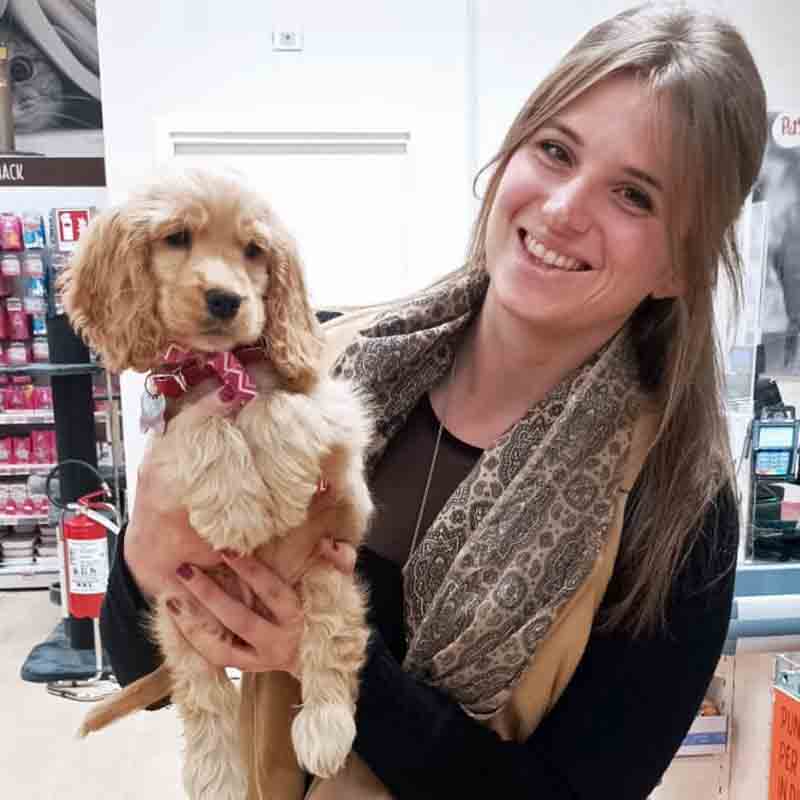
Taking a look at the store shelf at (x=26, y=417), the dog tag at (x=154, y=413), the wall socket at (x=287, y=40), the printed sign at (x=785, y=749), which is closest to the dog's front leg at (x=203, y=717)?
the dog tag at (x=154, y=413)

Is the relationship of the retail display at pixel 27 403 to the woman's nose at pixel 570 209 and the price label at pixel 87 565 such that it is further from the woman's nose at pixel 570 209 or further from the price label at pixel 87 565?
the woman's nose at pixel 570 209

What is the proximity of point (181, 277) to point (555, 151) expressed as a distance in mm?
532

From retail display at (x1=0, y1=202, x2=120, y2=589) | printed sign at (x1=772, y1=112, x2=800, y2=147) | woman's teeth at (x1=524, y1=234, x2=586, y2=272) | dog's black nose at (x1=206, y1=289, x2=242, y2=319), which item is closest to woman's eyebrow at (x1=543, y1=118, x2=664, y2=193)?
woman's teeth at (x1=524, y1=234, x2=586, y2=272)

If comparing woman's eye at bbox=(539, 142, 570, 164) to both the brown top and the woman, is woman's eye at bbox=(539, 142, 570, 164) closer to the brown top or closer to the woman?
the woman

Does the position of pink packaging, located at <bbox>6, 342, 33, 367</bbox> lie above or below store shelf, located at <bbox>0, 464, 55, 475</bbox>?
above

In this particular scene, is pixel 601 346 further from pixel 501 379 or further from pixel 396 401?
pixel 396 401

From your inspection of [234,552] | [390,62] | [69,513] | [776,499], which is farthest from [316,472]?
→ [390,62]

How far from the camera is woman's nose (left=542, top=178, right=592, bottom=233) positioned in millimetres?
1001

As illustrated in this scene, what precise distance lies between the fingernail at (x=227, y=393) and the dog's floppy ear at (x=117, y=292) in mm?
84

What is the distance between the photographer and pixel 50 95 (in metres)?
4.80

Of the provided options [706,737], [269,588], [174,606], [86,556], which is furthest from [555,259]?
[86,556]

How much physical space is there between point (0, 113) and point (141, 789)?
400 centimetres

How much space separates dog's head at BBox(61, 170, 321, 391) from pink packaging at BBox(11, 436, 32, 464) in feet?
14.1

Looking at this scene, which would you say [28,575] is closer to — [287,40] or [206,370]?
[287,40]
